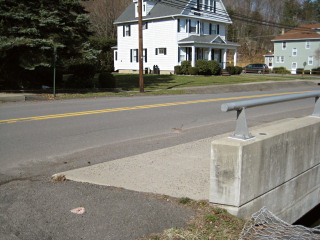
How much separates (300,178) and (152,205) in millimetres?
2768

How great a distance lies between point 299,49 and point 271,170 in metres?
64.4

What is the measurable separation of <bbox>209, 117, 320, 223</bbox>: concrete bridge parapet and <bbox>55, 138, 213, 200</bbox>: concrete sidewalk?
491 millimetres

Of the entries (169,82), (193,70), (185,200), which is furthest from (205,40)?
(185,200)

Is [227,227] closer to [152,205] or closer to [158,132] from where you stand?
[152,205]

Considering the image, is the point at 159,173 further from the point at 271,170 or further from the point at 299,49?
the point at 299,49

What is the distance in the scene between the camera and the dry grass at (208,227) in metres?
3.65

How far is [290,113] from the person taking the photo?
44.6 feet

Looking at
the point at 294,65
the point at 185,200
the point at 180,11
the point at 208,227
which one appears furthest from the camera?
the point at 294,65

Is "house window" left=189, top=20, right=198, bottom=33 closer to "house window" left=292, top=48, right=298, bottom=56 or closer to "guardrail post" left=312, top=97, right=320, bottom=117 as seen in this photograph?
"house window" left=292, top=48, right=298, bottom=56

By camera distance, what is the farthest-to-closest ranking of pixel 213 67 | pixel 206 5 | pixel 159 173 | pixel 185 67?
pixel 206 5, pixel 185 67, pixel 213 67, pixel 159 173

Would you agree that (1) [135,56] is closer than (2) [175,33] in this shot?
No

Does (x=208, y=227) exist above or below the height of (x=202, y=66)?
below

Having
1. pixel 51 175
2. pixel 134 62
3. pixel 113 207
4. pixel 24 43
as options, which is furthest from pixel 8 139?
pixel 134 62

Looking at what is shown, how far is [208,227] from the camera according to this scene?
3.83 meters
